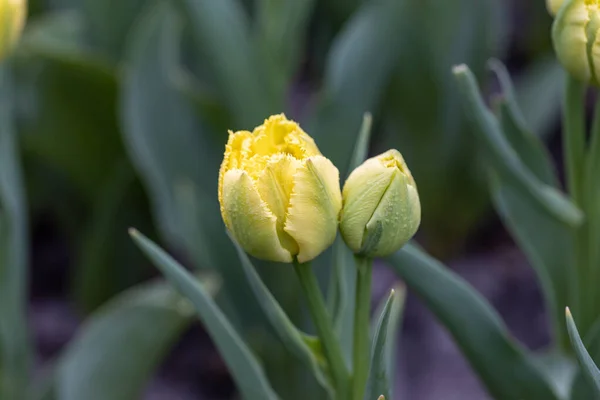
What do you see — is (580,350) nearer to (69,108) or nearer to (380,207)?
(380,207)

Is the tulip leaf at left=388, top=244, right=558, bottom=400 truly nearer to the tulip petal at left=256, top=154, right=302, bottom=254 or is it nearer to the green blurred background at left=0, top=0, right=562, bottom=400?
the tulip petal at left=256, top=154, right=302, bottom=254

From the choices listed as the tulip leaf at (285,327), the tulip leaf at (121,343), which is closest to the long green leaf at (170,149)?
the tulip leaf at (121,343)

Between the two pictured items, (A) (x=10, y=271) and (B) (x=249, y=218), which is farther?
(A) (x=10, y=271)

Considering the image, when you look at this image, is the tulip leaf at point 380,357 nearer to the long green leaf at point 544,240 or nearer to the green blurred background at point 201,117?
the long green leaf at point 544,240

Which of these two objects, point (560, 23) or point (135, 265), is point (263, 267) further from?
point (560, 23)

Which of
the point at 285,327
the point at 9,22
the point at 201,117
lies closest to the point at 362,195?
the point at 285,327

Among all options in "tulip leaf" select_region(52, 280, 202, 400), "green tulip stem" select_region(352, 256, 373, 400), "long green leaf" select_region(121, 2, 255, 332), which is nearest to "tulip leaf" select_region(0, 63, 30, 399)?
"tulip leaf" select_region(52, 280, 202, 400)

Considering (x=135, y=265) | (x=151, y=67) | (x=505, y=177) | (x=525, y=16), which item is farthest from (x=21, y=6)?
(x=525, y=16)
